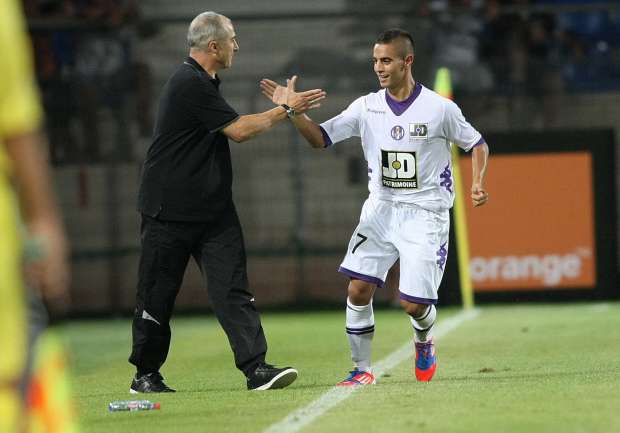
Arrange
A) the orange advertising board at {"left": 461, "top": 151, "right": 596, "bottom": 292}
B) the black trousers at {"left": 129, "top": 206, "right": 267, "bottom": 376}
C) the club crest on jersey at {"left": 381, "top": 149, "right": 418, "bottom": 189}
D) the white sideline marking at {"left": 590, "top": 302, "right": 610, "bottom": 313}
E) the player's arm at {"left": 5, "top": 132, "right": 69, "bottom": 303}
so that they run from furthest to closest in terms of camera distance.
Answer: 1. the orange advertising board at {"left": 461, "top": 151, "right": 596, "bottom": 292}
2. the white sideline marking at {"left": 590, "top": 302, "right": 610, "bottom": 313}
3. the club crest on jersey at {"left": 381, "top": 149, "right": 418, "bottom": 189}
4. the black trousers at {"left": 129, "top": 206, "right": 267, "bottom": 376}
5. the player's arm at {"left": 5, "top": 132, "right": 69, "bottom": 303}

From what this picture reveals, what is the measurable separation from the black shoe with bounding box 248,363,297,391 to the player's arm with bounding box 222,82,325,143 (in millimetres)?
1367

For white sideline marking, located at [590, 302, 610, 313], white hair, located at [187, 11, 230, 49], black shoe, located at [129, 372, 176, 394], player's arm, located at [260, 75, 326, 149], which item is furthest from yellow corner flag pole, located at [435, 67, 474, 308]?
black shoe, located at [129, 372, 176, 394]

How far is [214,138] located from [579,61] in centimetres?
858

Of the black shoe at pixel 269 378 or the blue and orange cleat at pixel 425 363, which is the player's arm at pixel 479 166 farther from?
the black shoe at pixel 269 378

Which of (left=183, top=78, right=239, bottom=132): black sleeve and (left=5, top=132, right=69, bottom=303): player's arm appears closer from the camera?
(left=5, top=132, right=69, bottom=303): player's arm

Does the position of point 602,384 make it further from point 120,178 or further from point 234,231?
point 120,178

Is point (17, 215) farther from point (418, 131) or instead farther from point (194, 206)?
point (418, 131)

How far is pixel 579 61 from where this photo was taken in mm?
16406

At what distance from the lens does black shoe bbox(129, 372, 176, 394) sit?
8719mm

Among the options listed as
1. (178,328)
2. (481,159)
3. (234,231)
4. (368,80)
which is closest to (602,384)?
(481,159)

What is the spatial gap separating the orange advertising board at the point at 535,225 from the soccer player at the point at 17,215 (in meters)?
12.6

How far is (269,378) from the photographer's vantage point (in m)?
8.41

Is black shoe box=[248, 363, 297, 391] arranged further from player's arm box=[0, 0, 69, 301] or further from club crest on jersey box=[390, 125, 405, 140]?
player's arm box=[0, 0, 69, 301]

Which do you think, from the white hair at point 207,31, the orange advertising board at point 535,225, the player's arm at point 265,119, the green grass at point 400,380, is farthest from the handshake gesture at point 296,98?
the orange advertising board at point 535,225
